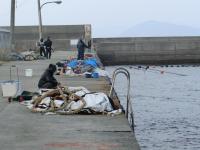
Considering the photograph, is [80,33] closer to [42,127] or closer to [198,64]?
[198,64]

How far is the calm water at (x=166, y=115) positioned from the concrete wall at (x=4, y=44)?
755 cm

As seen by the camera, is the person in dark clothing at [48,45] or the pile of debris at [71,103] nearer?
the pile of debris at [71,103]

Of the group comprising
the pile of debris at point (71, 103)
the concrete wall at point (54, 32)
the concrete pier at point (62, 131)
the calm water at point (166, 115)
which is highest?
the concrete wall at point (54, 32)

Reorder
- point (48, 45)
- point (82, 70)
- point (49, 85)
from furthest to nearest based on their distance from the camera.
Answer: point (48, 45) → point (82, 70) → point (49, 85)

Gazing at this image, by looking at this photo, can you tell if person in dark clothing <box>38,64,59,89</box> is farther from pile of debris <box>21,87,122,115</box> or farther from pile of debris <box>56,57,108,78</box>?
pile of debris <box>56,57,108,78</box>

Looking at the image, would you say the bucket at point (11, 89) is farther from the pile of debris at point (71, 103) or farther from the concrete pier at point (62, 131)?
the pile of debris at point (71, 103)

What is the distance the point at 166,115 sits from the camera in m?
20.7

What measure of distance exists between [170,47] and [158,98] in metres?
35.4

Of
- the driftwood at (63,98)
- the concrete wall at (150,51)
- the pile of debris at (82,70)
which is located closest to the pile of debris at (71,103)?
the driftwood at (63,98)

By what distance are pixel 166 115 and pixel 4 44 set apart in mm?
22881

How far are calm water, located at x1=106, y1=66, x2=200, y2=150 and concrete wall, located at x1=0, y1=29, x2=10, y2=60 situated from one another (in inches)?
297

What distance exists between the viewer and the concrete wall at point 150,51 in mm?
61562

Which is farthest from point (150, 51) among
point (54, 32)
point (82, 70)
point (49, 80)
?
point (49, 80)

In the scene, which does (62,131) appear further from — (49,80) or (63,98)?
(49,80)
